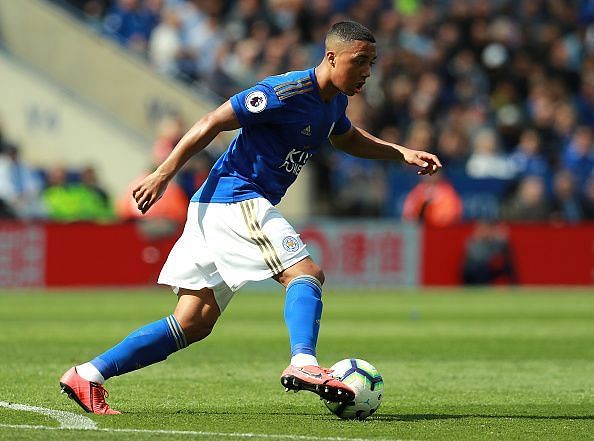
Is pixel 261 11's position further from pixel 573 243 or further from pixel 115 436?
pixel 115 436

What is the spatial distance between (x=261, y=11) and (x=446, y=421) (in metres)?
16.8

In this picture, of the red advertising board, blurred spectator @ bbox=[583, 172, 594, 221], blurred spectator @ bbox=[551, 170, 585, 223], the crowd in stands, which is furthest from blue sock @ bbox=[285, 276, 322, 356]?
blurred spectator @ bbox=[583, 172, 594, 221]

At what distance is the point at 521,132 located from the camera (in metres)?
23.7

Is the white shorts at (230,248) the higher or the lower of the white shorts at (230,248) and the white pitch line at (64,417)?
the higher

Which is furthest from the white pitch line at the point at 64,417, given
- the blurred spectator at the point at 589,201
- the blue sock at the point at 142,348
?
the blurred spectator at the point at 589,201

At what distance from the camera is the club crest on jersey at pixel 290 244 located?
7.18m

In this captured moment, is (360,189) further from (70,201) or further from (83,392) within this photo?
(83,392)

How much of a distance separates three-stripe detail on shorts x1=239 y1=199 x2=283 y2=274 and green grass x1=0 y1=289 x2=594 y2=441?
828 millimetres

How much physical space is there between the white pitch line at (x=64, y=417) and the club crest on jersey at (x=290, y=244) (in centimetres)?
136

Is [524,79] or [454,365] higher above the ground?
[524,79]

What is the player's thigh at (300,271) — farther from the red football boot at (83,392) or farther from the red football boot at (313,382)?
the red football boot at (83,392)

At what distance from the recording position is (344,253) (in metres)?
21.0

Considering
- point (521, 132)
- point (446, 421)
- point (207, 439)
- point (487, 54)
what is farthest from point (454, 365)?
point (487, 54)

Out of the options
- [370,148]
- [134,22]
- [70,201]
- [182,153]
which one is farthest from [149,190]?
[134,22]
